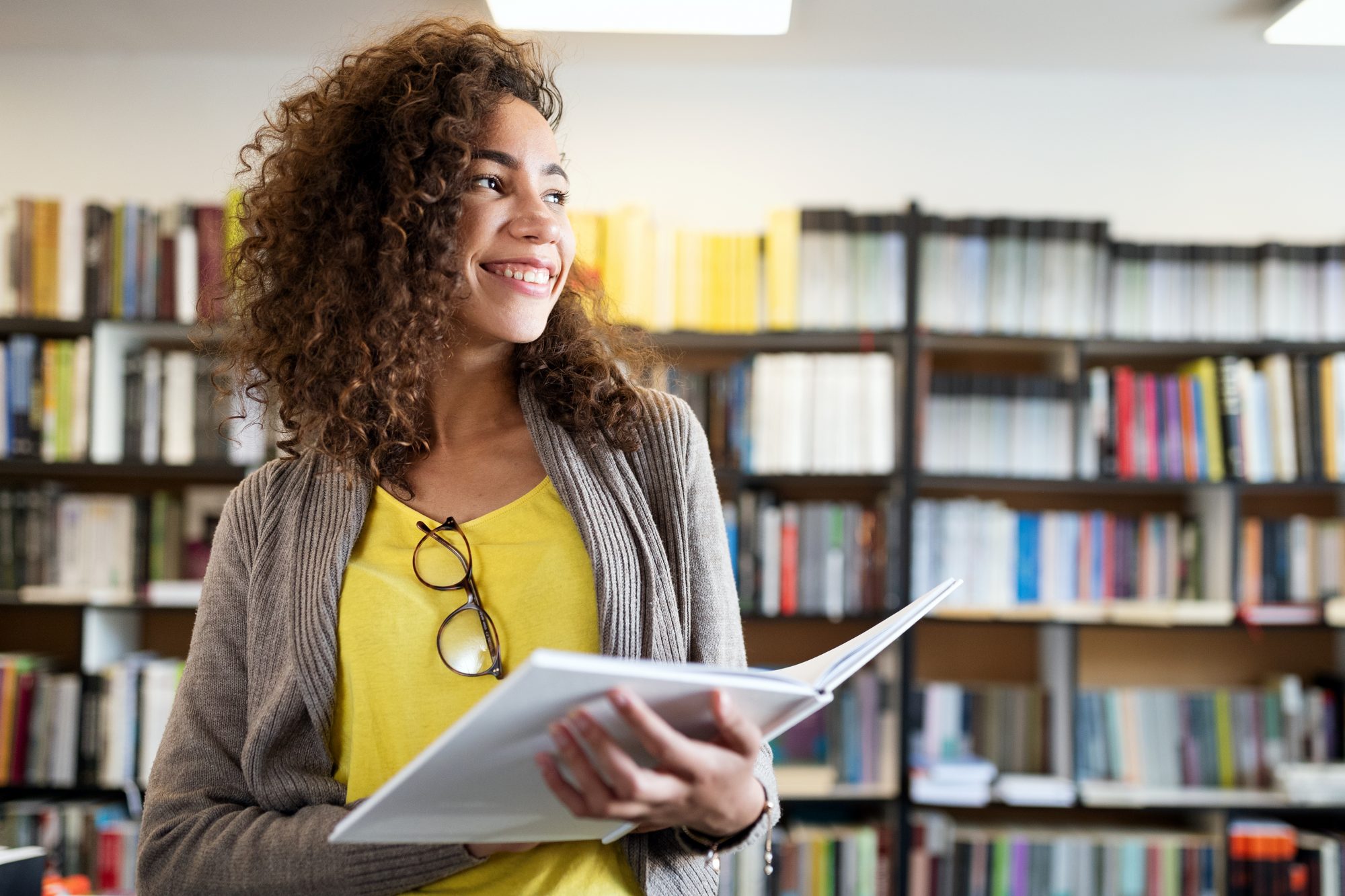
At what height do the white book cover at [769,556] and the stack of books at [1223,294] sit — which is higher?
the stack of books at [1223,294]

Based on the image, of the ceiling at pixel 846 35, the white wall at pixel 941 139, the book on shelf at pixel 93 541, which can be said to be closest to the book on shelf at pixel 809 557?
the white wall at pixel 941 139

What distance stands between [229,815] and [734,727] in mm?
541

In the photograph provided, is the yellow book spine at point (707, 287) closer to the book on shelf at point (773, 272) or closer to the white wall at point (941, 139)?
the book on shelf at point (773, 272)

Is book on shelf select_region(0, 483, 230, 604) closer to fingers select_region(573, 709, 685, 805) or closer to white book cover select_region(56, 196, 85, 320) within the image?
white book cover select_region(56, 196, 85, 320)

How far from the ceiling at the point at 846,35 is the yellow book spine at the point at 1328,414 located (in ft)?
2.98

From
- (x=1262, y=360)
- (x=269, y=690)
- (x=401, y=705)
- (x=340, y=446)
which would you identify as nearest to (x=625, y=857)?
(x=401, y=705)

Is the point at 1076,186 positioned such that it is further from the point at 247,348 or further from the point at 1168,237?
the point at 247,348

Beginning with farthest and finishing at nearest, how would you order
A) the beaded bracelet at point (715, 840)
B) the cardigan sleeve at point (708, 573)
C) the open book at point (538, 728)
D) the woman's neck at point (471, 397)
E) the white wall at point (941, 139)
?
the white wall at point (941, 139) → the woman's neck at point (471, 397) → the cardigan sleeve at point (708, 573) → the beaded bracelet at point (715, 840) → the open book at point (538, 728)

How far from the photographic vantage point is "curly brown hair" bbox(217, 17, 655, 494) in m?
1.09

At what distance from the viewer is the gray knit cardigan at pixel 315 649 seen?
963 mm

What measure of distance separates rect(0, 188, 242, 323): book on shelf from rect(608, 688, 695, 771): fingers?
248 cm

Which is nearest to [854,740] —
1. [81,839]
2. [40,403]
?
[81,839]

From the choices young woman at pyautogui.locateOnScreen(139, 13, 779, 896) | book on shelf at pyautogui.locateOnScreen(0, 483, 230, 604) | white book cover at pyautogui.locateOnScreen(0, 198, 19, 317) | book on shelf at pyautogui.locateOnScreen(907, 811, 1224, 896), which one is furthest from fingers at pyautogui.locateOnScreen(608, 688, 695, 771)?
white book cover at pyautogui.locateOnScreen(0, 198, 19, 317)

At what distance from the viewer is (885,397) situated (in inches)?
111
